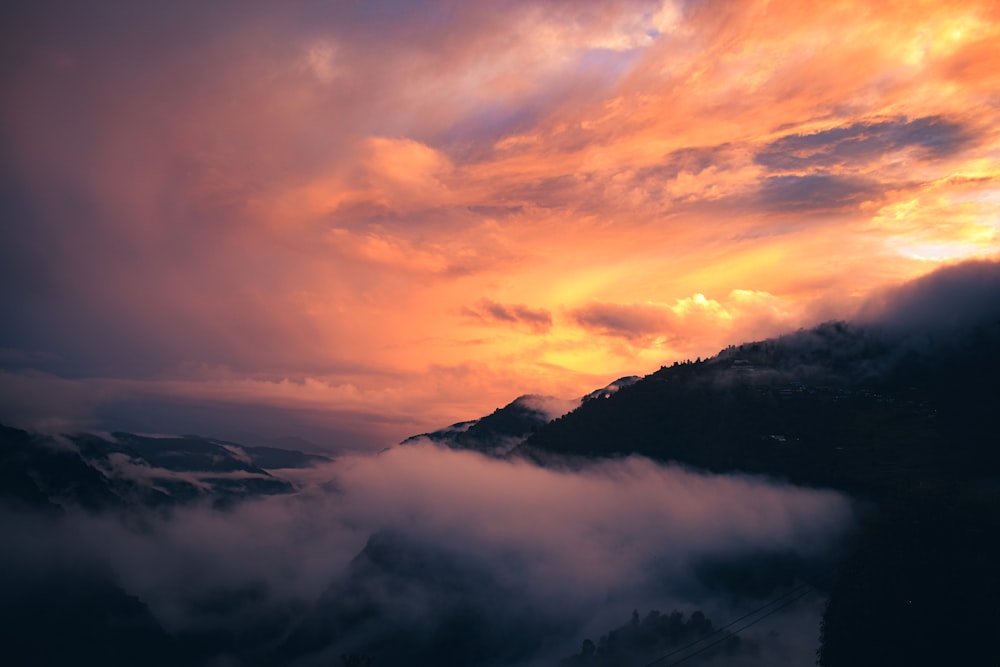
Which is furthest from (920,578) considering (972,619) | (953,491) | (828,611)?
(953,491)

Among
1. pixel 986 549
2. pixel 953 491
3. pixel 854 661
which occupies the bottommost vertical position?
pixel 854 661

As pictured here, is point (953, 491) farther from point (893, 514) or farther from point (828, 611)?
point (828, 611)

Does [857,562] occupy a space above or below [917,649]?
above

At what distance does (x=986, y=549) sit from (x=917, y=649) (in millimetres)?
22305

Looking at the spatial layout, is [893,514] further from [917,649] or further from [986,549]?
[917,649]

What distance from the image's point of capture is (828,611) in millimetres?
106125

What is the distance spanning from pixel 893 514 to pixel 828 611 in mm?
23138

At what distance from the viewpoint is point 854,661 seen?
9725 cm

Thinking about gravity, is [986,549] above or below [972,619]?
above

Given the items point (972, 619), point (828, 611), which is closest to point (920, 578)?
point (972, 619)

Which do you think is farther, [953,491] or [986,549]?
[953,491]

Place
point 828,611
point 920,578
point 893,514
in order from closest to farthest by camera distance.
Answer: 1. point 920,578
2. point 828,611
3. point 893,514

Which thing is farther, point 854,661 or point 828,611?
point 828,611

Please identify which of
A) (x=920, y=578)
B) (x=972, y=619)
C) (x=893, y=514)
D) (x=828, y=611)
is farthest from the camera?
(x=893, y=514)
